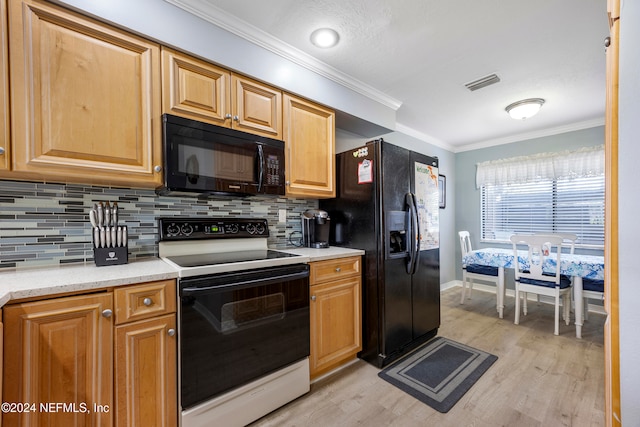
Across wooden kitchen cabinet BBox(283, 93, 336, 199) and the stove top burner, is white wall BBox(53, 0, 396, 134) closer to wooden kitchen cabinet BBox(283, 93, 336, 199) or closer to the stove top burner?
wooden kitchen cabinet BBox(283, 93, 336, 199)

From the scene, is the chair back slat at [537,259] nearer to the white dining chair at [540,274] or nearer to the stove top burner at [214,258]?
the white dining chair at [540,274]

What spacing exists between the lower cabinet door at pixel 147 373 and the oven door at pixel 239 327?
0.06 metres

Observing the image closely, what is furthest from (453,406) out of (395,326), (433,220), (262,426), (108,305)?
(108,305)

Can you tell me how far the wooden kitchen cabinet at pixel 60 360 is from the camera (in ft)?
3.11

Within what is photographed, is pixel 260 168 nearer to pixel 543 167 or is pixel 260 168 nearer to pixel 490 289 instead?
pixel 543 167

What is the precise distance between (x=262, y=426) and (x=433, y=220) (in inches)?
82.4

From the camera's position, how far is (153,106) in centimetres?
145

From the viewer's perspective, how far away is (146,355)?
120cm

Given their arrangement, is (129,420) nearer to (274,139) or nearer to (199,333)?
(199,333)

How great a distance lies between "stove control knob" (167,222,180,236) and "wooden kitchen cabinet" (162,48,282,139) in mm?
695

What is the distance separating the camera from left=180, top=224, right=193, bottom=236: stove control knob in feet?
5.75

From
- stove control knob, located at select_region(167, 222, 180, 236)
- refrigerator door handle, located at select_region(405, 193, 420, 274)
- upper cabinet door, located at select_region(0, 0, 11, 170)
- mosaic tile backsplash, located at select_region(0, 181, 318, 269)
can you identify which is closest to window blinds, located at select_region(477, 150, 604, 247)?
refrigerator door handle, located at select_region(405, 193, 420, 274)

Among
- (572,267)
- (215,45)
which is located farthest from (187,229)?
(572,267)

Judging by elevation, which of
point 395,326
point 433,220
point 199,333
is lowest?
point 395,326
